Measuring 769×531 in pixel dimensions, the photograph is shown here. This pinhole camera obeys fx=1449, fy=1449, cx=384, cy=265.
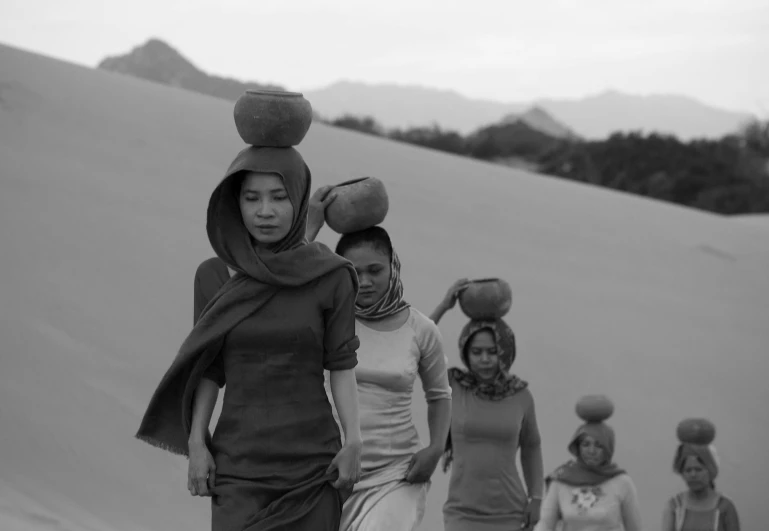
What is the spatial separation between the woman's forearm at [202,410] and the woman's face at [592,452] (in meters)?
3.69

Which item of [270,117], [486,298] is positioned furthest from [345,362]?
[486,298]

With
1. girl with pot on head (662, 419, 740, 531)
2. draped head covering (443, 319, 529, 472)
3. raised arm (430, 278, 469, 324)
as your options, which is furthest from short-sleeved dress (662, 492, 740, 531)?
raised arm (430, 278, 469, 324)

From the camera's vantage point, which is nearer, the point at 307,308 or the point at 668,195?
the point at 307,308

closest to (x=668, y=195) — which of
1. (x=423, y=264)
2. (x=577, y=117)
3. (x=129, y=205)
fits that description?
(x=423, y=264)

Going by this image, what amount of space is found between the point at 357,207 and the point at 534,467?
7.66 ft

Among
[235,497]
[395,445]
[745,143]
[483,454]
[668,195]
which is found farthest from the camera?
[745,143]

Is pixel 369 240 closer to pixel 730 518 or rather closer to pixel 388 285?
pixel 388 285

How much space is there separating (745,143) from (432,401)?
156 feet

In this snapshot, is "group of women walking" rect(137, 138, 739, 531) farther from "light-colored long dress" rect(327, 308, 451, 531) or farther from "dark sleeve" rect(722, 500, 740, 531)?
"dark sleeve" rect(722, 500, 740, 531)

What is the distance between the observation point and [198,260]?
12852 millimetres

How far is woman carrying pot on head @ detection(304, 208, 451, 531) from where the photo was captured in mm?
5105

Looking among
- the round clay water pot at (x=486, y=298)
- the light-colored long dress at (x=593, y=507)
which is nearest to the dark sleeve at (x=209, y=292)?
the round clay water pot at (x=486, y=298)

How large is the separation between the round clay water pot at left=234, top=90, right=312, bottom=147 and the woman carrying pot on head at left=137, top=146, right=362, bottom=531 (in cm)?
5

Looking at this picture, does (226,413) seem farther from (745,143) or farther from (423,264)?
(745,143)
